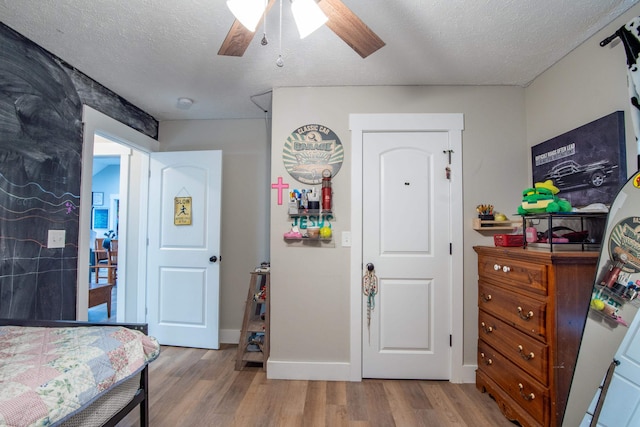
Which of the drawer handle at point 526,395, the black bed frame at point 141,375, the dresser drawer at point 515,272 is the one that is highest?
→ the dresser drawer at point 515,272

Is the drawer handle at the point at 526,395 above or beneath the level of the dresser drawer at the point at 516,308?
beneath

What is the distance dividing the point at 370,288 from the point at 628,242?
1.49 meters

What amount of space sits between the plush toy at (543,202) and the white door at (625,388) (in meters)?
0.63

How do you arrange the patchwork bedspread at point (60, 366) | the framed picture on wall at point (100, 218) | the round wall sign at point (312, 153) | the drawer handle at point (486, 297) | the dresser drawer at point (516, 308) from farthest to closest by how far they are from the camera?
the framed picture on wall at point (100, 218) → the round wall sign at point (312, 153) → the drawer handle at point (486, 297) → the dresser drawer at point (516, 308) → the patchwork bedspread at point (60, 366)

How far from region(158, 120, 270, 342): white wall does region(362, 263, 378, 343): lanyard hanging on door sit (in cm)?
119

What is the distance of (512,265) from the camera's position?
1792mm

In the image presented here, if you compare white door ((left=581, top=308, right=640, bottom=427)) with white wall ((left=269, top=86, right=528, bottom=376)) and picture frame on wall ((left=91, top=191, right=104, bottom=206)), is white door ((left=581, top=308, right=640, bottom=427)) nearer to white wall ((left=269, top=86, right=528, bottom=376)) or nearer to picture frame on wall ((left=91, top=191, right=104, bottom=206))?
white wall ((left=269, top=86, right=528, bottom=376))

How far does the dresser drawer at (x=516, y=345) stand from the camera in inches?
60.7

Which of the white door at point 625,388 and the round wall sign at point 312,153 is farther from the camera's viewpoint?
the round wall sign at point 312,153

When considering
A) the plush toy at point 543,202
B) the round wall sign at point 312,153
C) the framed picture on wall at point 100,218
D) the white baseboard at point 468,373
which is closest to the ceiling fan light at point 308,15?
the round wall sign at point 312,153

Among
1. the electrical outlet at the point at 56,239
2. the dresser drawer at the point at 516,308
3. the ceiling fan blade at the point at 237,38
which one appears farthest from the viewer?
the electrical outlet at the point at 56,239

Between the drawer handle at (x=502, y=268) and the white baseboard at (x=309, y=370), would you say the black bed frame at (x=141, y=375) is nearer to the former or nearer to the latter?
the white baseboard at (x=309, y=370)

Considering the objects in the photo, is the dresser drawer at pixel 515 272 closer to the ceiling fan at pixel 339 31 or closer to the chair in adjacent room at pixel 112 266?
the ceiling fan at pixel 339 31

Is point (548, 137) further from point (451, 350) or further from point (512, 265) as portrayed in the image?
point (451, 350)
